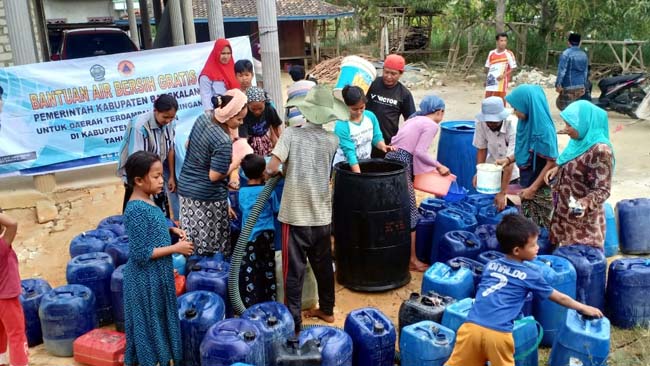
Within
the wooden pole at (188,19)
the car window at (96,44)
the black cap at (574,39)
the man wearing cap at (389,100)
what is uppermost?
the wooden pole at (188,19)

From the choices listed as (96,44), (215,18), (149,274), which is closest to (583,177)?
(149,274)

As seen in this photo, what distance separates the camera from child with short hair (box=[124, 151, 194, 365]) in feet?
10.7

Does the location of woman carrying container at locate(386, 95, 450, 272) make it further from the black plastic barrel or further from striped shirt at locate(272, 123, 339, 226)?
striped shirt at locate(272, 123, 339, 226)

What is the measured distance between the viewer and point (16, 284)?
358 centimetres

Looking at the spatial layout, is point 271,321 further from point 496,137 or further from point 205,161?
point 496,137

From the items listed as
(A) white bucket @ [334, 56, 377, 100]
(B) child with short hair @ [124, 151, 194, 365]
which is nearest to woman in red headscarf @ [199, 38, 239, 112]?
(A) white bucket @ [334, 56, 377, 100]

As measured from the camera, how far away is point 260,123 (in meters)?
5.43

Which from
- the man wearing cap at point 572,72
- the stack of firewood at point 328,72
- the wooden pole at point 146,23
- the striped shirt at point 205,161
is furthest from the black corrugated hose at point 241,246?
the stack of firewood at point 328,72

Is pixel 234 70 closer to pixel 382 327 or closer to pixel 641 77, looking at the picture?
pixel 382 327

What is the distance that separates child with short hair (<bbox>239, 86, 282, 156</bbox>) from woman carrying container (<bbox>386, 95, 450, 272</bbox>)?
1.14 meters

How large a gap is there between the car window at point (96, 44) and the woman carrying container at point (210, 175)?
9.19 meters

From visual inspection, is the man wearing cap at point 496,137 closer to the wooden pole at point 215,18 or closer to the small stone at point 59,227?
the wooden pole at point 215,18

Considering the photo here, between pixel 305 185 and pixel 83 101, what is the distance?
13.1 ft

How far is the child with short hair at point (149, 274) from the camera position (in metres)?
3.27
